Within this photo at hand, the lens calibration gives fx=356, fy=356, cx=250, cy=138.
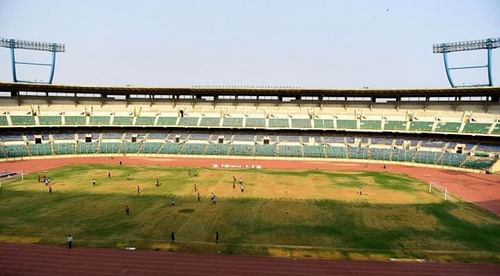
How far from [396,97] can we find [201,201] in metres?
52.5

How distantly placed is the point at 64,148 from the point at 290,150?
41328 millimetres

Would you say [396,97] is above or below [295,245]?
above

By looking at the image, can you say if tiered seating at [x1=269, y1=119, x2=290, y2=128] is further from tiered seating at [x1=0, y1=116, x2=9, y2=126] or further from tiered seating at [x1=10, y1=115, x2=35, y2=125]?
tiered seating at [x1=0, y1=116, x2=9, y2=126]

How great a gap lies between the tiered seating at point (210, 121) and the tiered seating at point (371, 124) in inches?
1113

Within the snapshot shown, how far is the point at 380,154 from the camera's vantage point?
208 ft

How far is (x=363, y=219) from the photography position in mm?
29250

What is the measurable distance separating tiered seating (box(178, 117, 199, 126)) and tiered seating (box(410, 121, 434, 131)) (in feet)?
135

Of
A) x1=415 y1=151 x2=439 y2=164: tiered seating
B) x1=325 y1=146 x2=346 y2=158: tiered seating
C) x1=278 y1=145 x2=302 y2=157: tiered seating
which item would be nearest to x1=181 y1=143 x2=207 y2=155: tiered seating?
x1=278 y1=145 x2=302 y2=157: tiered seating

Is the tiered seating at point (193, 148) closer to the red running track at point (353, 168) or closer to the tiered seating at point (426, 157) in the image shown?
the red running track at point (353, 168)

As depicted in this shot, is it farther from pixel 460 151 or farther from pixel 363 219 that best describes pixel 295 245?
pixel 460 151

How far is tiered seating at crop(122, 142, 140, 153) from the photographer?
219 feet

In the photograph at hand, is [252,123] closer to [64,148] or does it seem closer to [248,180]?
[248,180]

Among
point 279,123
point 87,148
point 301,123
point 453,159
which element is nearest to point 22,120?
point 87,148

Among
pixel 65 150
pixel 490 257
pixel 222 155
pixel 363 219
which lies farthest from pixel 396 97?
pixel 65 150
